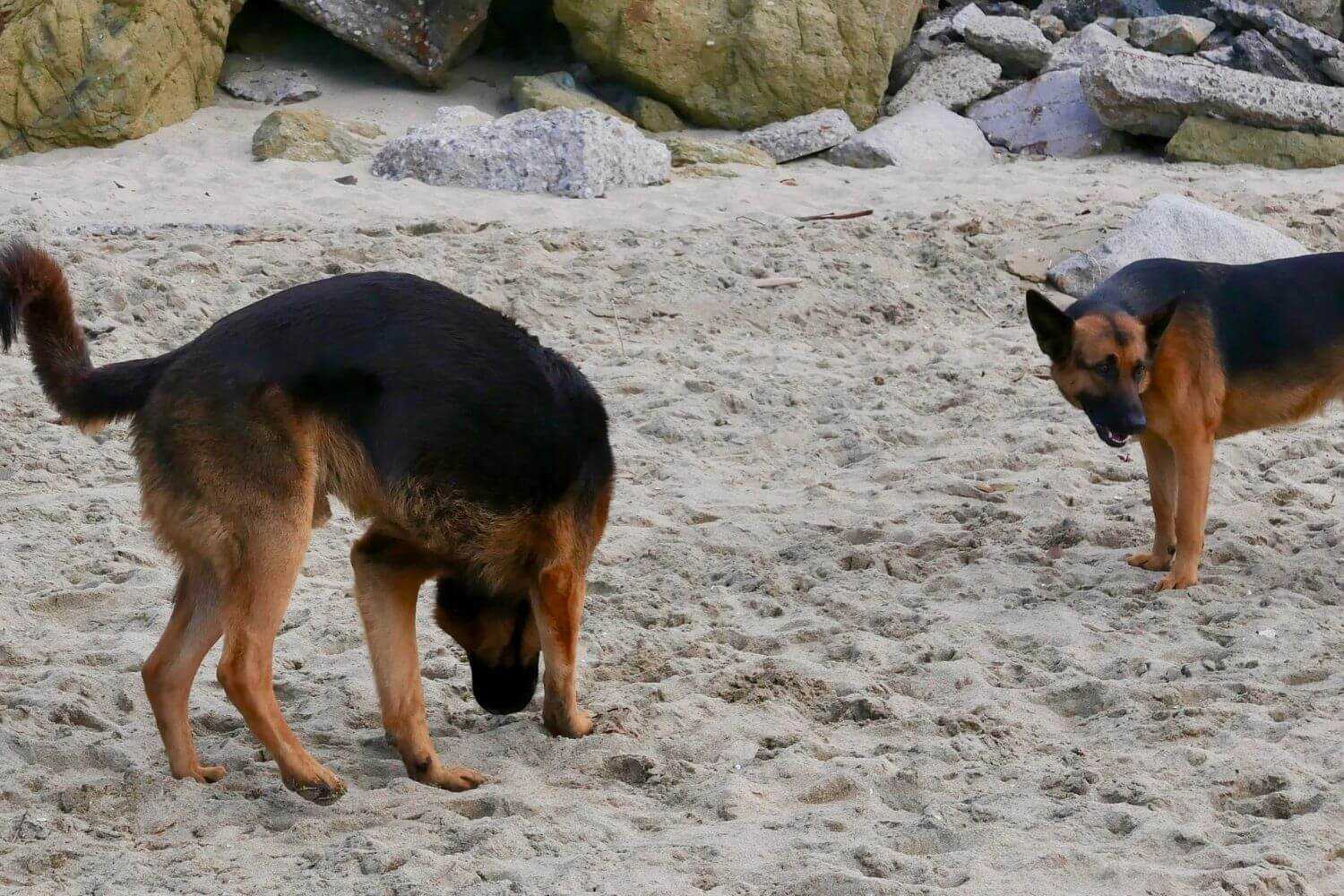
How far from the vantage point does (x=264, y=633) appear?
13.3ft

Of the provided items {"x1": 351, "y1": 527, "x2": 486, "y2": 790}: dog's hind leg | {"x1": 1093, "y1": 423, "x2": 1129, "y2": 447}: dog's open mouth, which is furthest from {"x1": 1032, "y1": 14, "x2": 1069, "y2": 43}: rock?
{"x1": 351, "y1": 527, "x2": 486, "y2": 790}: dog's hind leg

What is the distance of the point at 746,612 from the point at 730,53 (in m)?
9.29

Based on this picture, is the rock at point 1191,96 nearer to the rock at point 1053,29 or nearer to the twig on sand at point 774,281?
the rock at point 1053,29

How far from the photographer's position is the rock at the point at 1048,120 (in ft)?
44.6

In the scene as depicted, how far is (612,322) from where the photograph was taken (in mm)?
8945

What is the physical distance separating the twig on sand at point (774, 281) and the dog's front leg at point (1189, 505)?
12.7 feet

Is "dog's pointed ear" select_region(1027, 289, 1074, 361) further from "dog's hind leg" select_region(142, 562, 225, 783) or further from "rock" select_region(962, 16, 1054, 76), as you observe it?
"rock" select_region(962, 16, 1054, 76)

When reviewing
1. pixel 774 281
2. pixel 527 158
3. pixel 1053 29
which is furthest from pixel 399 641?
pixel 1053 29

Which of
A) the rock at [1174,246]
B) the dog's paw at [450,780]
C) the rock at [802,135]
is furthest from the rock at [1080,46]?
the dog's paw at [450,780]

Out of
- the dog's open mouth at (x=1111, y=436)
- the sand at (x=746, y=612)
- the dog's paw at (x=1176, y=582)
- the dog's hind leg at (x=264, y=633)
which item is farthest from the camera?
the dog's paw at (x=1176, y=582)

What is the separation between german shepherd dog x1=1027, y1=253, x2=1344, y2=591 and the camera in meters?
5.88

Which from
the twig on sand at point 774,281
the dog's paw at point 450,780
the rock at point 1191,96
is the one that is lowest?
the dog's paw at point 450,780

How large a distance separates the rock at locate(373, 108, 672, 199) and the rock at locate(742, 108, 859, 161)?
2006 millimetres

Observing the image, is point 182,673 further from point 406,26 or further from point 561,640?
point 406,26
